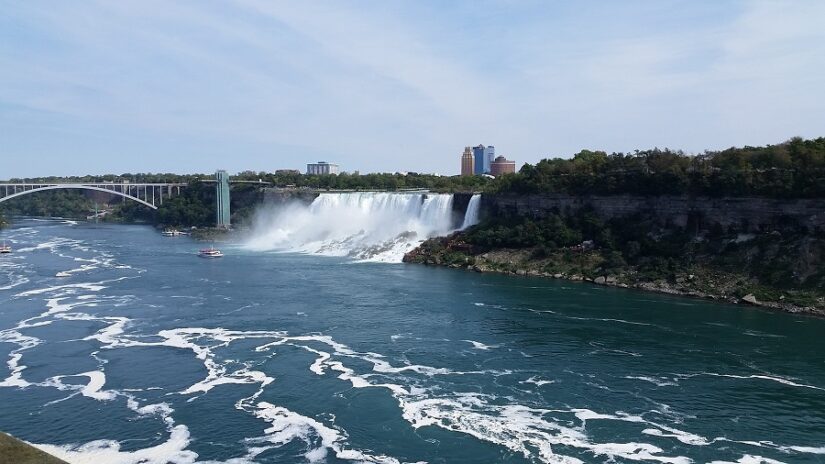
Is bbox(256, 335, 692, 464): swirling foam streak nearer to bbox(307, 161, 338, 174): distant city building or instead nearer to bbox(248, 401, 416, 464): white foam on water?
bbox(248, 401, 416, 464): white foam on water

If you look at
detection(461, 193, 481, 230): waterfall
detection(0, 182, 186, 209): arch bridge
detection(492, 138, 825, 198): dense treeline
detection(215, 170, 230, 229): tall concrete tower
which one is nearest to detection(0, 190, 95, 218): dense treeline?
detection(0, 182, 186, 209): arch bridge

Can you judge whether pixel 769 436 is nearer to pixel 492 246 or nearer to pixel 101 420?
pixel 101 420

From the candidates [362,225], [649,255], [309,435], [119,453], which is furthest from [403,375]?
[362,225]

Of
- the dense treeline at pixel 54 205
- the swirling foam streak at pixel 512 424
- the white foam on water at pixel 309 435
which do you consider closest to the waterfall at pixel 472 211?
the swirling foam streak at pixel 512 424

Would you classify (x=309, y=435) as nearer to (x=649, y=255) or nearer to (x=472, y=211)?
(x=649, y=255)

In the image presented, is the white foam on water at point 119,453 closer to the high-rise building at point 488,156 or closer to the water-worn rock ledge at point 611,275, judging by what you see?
the water-worn rock ledge at point 611,275

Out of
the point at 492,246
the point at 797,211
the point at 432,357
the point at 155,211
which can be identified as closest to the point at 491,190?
the point at 492,246
